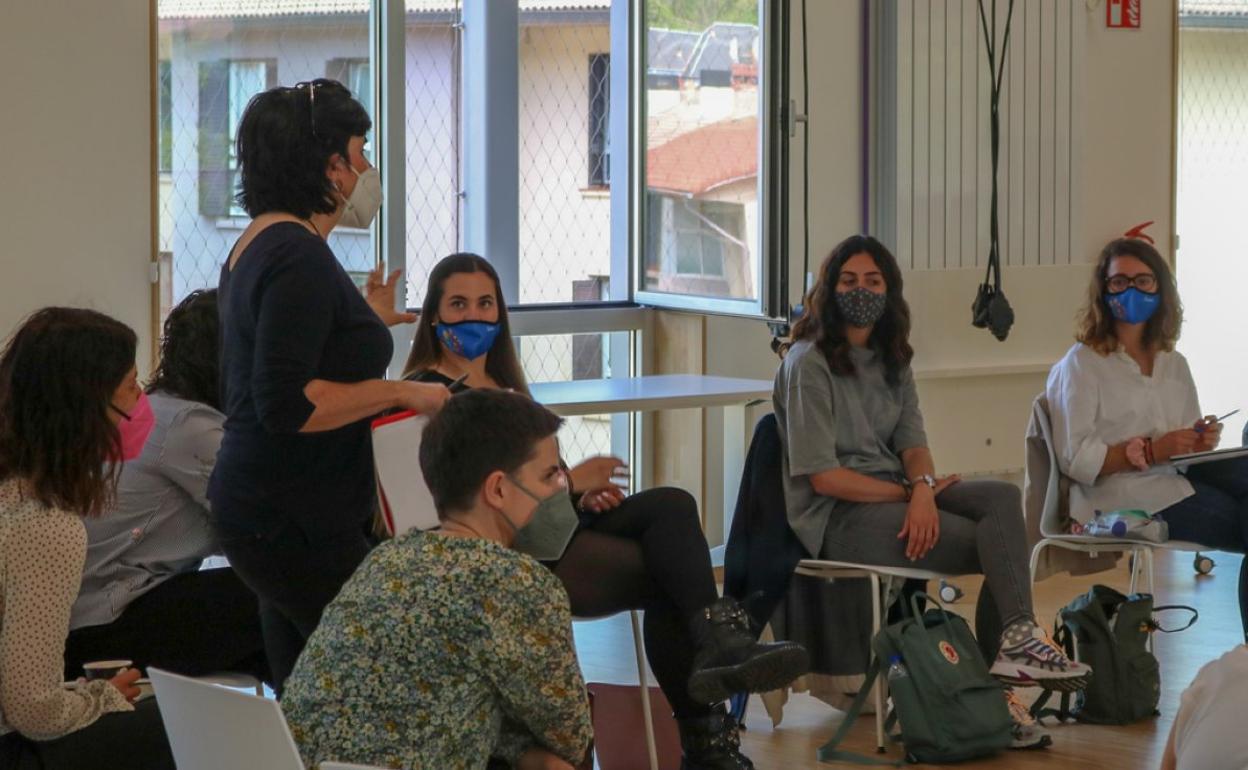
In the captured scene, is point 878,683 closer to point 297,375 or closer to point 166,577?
point 166,577

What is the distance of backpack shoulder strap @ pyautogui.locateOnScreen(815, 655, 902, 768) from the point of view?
3.62 metres

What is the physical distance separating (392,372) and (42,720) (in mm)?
3061

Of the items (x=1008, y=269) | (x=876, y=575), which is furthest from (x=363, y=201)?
(x=1008, y=269)

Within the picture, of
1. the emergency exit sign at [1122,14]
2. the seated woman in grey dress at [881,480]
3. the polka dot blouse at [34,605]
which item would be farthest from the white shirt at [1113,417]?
the polka dot blouse at [34,605]

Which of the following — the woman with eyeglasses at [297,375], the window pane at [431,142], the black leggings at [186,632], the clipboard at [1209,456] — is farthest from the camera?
the window pane at [431,142]

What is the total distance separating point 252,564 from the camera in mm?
2477

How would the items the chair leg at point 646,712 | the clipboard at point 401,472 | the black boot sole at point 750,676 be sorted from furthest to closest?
1. the chair leg at point 646,712
2. the black boot sole at point 750,676
3. the clipboard at point 401,472

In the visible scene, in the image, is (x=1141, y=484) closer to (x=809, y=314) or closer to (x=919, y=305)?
(x=809, y=314)

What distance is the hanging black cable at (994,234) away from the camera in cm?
597

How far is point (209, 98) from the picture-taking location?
4926 mm

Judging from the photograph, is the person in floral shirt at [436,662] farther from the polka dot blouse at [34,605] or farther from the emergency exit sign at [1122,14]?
the emergency exit sign at [1122,14]

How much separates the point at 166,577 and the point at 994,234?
12.9 feet

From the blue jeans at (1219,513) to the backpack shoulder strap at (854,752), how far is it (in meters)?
1.04

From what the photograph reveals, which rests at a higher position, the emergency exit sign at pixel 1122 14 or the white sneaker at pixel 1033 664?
the emergency exit sign at pixel 1122 14
